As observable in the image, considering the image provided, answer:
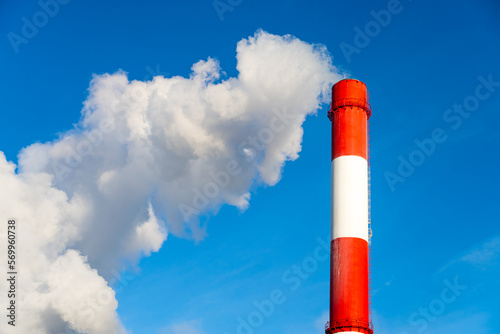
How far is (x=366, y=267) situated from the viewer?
3994cm

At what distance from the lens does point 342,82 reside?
44719 millimetres

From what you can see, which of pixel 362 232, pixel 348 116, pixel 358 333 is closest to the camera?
pixel 358 333

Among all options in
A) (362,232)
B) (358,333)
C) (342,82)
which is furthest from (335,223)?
(342,82)

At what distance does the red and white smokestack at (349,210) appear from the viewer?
1524 inches

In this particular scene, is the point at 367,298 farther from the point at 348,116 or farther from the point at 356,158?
the point at 348,116

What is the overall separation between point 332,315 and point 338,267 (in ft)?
10.0

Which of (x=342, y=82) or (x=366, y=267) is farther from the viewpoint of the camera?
(x=342, y=82)

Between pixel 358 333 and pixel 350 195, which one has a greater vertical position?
pixel 350 195

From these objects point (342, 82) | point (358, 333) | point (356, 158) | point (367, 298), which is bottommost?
point (358, 333)

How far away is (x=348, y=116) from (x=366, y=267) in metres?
10.6

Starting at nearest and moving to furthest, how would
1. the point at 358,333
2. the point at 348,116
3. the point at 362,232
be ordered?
the point at 358,333 < the point at 362,232 < the point at 348,116

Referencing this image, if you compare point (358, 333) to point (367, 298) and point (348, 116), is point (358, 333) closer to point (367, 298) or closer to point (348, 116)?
point (367, 298)

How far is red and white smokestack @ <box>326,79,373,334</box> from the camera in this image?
127 ft

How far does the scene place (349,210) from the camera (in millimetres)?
40625
